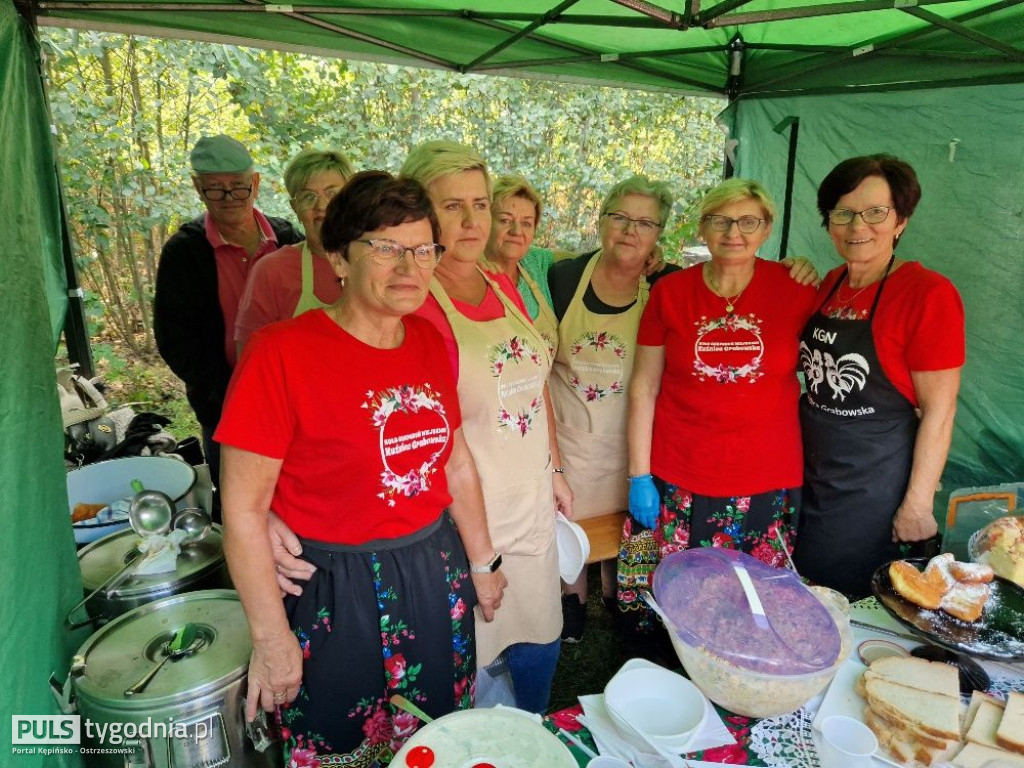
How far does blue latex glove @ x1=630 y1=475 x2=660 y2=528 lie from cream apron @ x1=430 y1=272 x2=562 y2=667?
0.47 m

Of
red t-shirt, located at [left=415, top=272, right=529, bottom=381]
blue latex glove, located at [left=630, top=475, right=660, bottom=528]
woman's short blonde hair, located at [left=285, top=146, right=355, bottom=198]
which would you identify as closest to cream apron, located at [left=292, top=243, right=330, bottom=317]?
woman's short blonde hair, located at [left=285, top=146, right=355, bottom=198]

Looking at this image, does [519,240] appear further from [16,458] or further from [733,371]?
[16,458]

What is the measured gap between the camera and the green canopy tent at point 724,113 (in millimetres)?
1669

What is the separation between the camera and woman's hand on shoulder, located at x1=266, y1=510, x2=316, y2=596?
5.07 ft

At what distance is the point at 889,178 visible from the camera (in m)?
2.09

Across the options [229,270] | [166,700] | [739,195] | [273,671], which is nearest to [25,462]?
[166,700]

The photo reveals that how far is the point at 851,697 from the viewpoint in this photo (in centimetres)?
139

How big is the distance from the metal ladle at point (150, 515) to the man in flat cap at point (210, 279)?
1.02m

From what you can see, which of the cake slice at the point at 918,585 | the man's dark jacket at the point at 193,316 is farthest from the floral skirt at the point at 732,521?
the man's dark jacket at the point at 193,316

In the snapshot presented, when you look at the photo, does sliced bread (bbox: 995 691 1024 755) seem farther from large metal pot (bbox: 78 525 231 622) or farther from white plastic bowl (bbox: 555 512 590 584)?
large metal pot (bbox: 78 525 231 622)

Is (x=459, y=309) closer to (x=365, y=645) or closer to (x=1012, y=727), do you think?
(x=365, y=645)

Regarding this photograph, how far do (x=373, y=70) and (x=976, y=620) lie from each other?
867 cm

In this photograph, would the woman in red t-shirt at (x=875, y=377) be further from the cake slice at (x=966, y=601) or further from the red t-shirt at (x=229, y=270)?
the red t-shirt at (x=229, y=270)

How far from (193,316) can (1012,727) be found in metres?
3.29
